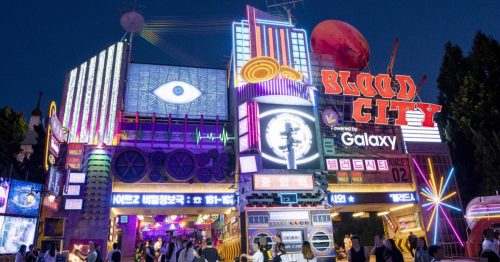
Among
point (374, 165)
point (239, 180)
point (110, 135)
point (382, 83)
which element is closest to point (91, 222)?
point (110, 135)

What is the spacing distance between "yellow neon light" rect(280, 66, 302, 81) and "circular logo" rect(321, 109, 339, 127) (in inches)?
133

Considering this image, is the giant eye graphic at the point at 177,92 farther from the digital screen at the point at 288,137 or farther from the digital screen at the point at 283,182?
the digital screen at the point at 283,182

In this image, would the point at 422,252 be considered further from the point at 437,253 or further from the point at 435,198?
the point at 435,198

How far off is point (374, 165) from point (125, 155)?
16398mm

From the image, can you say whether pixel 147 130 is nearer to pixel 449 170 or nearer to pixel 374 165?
pixel 374 165

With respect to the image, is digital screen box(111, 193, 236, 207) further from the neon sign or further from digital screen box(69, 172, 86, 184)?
the neon sign

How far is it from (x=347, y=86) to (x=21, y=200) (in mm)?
22311

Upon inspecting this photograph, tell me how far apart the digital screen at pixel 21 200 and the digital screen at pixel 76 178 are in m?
2.50

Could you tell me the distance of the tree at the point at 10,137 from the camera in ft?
106

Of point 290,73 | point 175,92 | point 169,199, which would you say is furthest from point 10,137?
point 290,73

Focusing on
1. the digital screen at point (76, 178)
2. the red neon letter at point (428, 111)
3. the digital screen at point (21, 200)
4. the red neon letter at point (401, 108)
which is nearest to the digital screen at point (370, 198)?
the red neon letter at point (401, 108)

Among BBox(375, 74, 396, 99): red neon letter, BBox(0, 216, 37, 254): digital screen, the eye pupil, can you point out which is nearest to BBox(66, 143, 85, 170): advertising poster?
BBox(0, 216, 37, 254): digital screen

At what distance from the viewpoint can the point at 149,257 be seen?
16.0 m

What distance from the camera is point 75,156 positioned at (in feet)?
74.6
